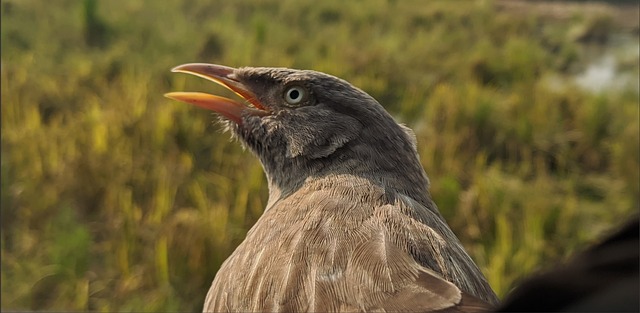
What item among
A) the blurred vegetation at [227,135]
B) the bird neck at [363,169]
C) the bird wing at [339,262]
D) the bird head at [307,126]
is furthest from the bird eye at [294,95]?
the blurred vegetation at [227,135]

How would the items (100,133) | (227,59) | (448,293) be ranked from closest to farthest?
(448,293) → (100,133) → (227,59)

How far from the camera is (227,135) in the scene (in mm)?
3783

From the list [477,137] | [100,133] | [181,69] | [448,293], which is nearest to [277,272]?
[448,293]

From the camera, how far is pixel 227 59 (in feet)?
14.7

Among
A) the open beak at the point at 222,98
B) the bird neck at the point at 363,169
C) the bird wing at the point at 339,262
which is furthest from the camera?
the open beak at the point at 222,98

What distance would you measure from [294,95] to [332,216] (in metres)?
0.56

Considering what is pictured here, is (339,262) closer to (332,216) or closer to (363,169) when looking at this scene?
(332,216)

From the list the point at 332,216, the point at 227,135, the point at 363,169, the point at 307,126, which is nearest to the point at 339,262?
the point at 332,216

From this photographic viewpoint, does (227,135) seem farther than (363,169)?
Result: Yes

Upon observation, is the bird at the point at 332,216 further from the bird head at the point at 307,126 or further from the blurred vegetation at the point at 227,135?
the blurred vegetation at the point at 227,135

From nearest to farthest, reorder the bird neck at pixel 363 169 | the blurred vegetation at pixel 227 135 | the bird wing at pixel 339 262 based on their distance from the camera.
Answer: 1. the bird wing at pixel 339 262
2. the bird neck at pixel 363 169
3. the blurred vegetation at pixel 227 135

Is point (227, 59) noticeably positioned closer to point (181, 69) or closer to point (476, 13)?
point (476, 13)

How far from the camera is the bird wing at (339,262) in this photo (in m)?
1.12

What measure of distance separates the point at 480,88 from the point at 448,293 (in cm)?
424
